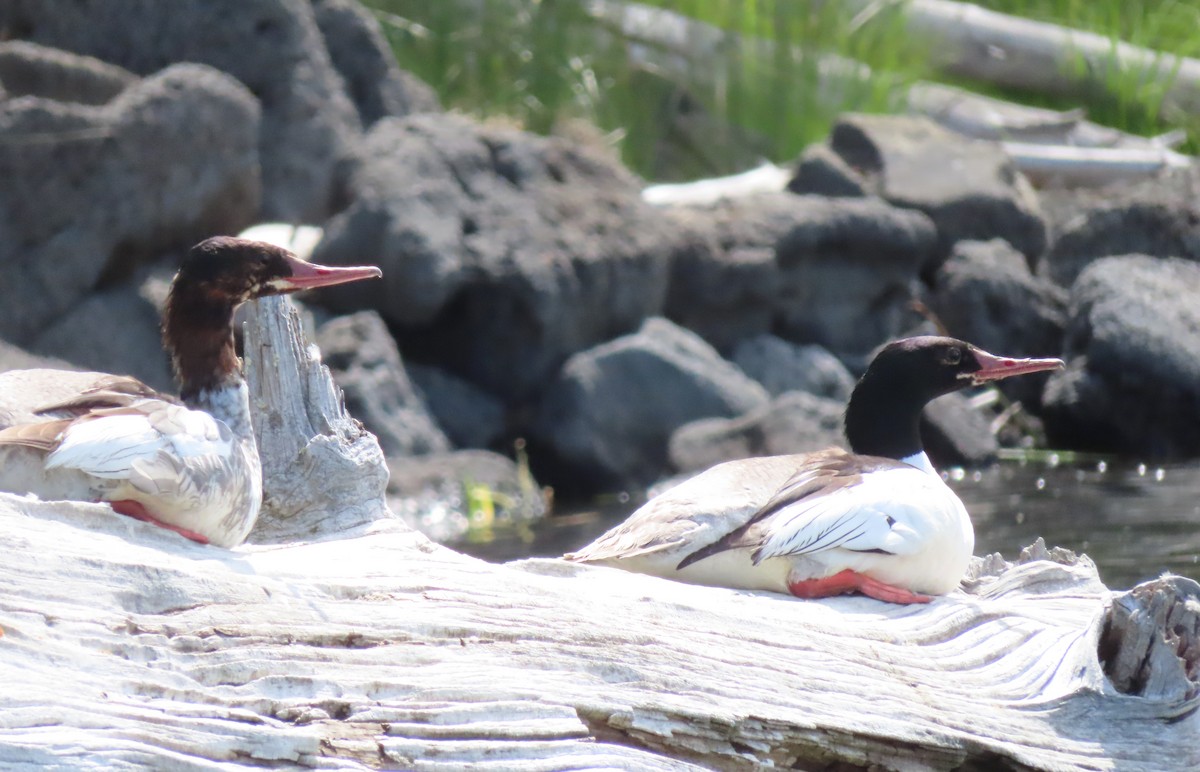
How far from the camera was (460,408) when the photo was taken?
11.3 metres

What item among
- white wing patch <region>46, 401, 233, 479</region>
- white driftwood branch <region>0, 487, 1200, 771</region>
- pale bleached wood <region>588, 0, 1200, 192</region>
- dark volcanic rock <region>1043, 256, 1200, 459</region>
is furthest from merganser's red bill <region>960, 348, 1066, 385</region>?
pale bleached wood <region>588, 0, 1200, 192</region>

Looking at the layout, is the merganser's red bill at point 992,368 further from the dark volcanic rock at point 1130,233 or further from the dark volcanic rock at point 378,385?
the dark volcanic rock at point 1130,233

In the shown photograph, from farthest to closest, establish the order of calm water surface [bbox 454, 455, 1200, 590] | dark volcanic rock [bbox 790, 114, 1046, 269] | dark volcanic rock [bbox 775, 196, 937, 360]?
dark volcanic rock [bbox 790, 114, 1046, 269]
dark volcanic rock [bbox 775, 196, 937, 360]
calm water surface [bbox 454, 455, 1200, 590]

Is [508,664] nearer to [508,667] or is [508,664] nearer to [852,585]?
[508,667]

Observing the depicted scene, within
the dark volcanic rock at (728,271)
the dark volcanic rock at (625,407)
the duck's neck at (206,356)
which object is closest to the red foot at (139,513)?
the duck's neck at (206,356)

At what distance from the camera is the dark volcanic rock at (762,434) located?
10.2m

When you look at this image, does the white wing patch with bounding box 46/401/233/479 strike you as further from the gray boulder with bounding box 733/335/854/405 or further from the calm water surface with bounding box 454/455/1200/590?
the gray boulder with bounding box 733/335/854/405

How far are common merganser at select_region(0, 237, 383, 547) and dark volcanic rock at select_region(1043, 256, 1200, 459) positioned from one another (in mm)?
8525

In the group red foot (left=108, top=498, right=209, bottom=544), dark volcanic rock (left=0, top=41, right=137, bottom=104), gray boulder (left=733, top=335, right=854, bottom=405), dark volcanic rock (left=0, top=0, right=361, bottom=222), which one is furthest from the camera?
gray boulder (left=733, top=335, right=854, bottom=405)

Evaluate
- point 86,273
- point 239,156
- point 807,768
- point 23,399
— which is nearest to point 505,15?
point 239,156

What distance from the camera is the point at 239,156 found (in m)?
10.9

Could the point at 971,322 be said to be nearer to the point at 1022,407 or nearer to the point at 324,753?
the point at 1022,407

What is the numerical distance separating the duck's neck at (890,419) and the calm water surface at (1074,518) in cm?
244

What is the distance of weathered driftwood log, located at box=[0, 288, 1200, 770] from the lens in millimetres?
2961
